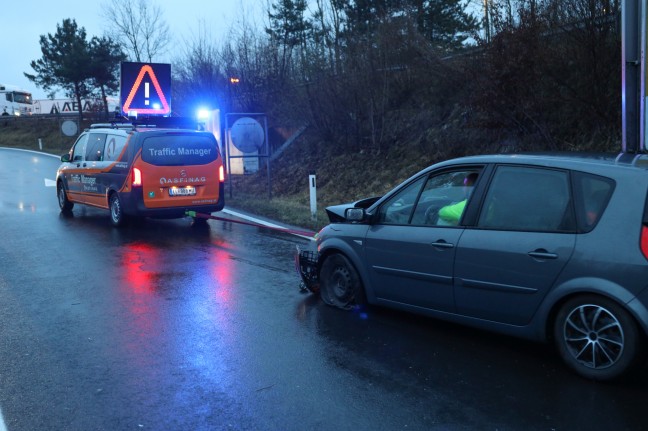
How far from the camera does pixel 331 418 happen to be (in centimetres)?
362

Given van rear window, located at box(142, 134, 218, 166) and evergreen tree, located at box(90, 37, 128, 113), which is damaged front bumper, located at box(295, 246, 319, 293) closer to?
van rear window, located at box(142, 134, 218, 166)

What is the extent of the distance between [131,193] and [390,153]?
8180mm

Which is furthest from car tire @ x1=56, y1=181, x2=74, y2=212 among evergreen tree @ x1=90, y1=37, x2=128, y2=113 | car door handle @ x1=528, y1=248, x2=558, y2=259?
evergreen tree @ x1=90, y1=37, x2=128, y2=113

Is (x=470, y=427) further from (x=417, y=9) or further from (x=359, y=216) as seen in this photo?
(x=417, y=9)

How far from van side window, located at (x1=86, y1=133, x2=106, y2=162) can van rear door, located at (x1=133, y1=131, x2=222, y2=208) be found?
5.67 feet

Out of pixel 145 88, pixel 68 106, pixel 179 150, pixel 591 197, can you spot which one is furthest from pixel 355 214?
pixel 68 106

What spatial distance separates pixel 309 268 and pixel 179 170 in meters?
5.71

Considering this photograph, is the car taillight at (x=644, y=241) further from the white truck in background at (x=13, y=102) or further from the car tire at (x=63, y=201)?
the white truck in background at (x=13, y=102)

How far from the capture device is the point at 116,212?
1173 centimetres

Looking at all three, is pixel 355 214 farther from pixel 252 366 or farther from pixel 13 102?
pixel 13 102

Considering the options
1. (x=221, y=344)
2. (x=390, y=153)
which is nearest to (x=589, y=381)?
(x=221, y=344)

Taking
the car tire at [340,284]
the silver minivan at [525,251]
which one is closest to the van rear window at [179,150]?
the car tire at [340,284]

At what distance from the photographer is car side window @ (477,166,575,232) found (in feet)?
13.9

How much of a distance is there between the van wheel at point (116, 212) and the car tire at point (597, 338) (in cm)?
918
